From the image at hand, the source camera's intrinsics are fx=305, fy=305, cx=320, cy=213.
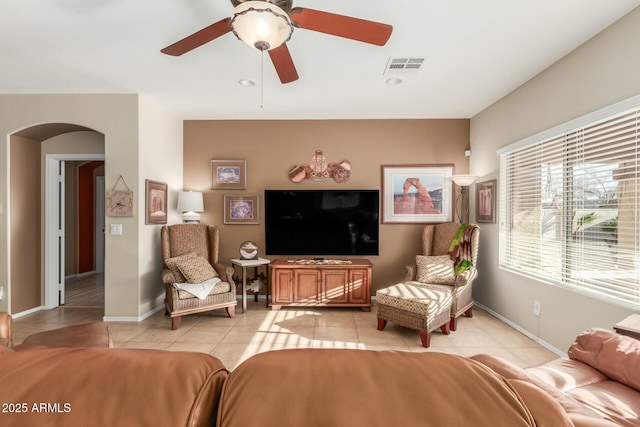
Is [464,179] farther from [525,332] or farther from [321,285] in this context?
[321,285]

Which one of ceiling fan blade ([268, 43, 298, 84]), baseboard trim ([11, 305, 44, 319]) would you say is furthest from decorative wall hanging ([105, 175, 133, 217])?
ceiling fan blade ([268, 43, 298, 84])

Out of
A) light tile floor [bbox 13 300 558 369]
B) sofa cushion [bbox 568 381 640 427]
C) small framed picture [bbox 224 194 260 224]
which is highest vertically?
small framed picture [bbox 224 194 260 224]

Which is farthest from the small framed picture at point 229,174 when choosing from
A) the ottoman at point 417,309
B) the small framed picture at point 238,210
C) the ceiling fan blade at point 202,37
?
the ottoman at point 417,309

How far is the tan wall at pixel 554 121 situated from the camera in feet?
7.29

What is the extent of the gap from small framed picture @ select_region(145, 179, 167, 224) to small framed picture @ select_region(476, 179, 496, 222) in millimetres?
4292

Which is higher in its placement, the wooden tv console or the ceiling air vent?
the ceiling air vent

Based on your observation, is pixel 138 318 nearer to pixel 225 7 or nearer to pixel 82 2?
pixel 82 2

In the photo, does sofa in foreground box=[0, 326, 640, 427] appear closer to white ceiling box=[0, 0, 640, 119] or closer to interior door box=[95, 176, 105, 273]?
white ceiling box=[0, 0, 640, 119]

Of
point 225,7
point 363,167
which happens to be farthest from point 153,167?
point 363,167

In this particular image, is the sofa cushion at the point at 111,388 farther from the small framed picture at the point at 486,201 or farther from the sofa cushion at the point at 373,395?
the small framed picture at the point at 486,201

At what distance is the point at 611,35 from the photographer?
228cm

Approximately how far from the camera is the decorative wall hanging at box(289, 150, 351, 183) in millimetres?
4531

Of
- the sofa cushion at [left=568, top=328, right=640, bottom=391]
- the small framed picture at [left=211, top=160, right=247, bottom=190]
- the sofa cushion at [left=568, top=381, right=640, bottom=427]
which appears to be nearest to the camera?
the sofa cushion at [left=568, top=381, right=640, bottom=427]

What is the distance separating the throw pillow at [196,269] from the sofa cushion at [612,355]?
3499 millimetres
